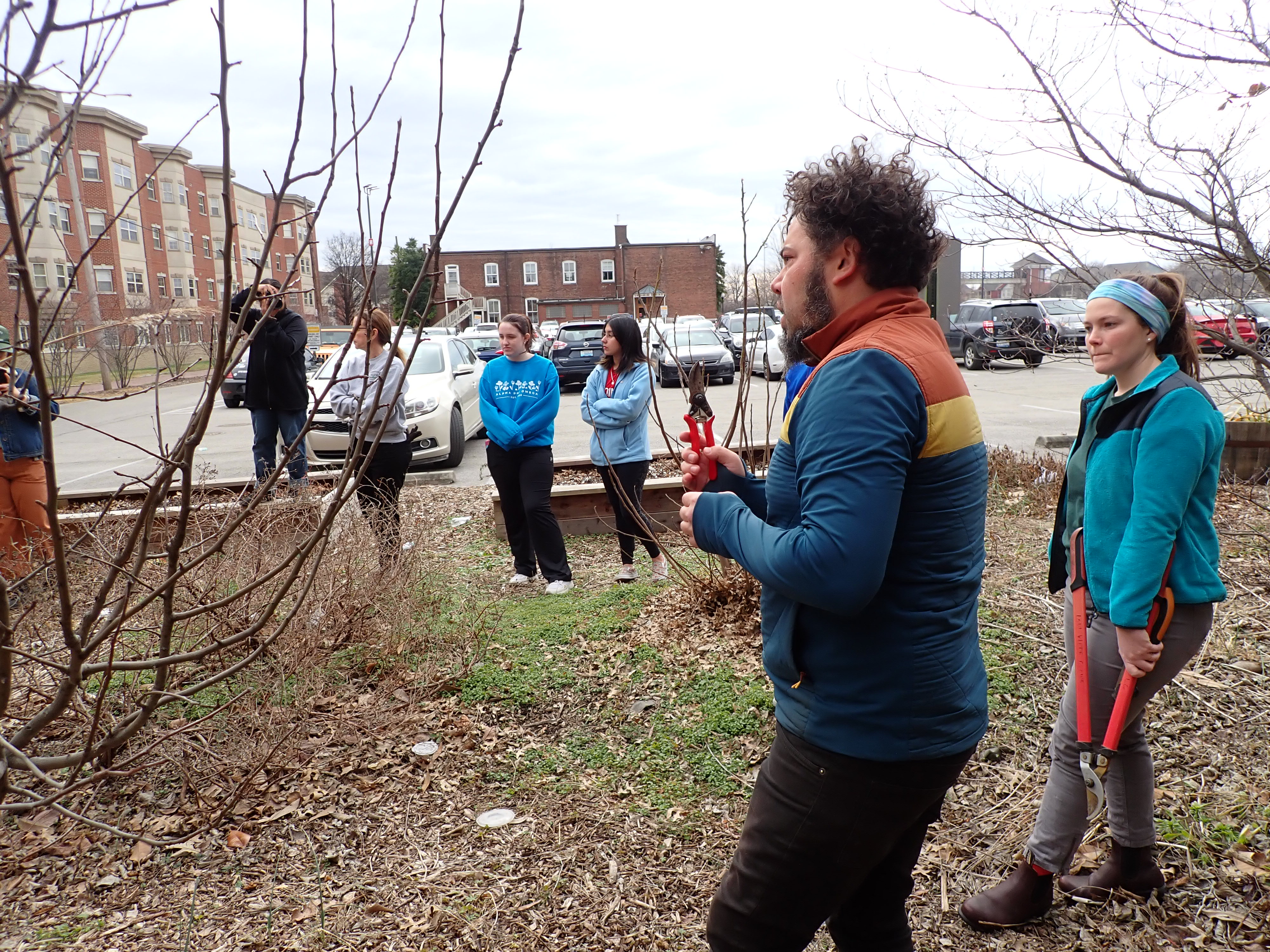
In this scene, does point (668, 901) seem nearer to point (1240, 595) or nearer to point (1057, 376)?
point (1240, 595)

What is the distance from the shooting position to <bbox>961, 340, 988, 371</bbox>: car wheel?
1973cm

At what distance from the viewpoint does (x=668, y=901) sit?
110 inches

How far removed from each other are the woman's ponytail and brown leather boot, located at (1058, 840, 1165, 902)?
1.43 meters

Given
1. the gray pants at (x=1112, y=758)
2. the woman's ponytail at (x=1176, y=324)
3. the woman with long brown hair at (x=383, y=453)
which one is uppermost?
the woman's ponytail at (x=1176, y=324)

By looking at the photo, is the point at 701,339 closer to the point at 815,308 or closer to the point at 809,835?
the point at 815,308

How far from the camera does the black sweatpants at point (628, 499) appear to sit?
6.02 metres

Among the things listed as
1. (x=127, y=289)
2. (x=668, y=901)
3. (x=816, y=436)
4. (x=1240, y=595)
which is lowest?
(x=668, y=901)

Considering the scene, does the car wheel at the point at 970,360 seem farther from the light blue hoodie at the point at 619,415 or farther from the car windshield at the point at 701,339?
the light blue hoodie at the point at 619,415

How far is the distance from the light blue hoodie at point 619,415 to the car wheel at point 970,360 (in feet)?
48.0

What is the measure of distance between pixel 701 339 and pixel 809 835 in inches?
854

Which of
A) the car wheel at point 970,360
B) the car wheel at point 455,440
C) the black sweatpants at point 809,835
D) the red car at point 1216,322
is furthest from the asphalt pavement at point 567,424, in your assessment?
the black sweatpants at point 809,835

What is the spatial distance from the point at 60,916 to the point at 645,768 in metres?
2.01

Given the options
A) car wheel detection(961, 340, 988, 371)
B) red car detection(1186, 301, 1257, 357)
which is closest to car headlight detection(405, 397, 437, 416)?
red car detection(1186, 301, 1257, 357)

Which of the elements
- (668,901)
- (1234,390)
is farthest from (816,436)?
(1234,390)
